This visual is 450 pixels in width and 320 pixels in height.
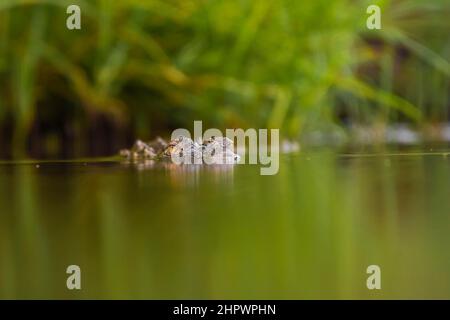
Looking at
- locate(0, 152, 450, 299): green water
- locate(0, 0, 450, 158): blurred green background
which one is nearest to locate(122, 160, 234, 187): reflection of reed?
locate(0, 152, 450, 299): green water

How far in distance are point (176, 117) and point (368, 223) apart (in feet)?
9.83

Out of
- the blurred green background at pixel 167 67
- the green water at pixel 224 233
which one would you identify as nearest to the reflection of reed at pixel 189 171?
the green water at pixel 224 233

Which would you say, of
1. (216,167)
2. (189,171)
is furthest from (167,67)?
(189,171)

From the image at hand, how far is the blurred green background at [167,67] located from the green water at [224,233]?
1460 mm

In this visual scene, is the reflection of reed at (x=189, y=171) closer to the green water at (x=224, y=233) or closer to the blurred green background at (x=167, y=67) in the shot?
the green water at (x=224, y=233)

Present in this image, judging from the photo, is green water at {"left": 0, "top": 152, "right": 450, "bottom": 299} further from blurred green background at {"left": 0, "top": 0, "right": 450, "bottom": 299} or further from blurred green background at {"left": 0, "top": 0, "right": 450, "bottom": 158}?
blurred green background at {"left": 0, "top": 0, "right": 450, "bottom": 158}

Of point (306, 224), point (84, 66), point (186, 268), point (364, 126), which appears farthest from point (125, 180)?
point (364, 126)

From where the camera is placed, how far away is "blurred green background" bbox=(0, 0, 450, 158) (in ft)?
13.0

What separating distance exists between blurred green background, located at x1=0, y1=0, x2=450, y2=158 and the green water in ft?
4.79

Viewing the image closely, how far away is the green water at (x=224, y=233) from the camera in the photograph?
3.76 feet

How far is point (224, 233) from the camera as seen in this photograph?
1.51 m

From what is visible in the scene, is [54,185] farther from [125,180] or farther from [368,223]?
[368,223]

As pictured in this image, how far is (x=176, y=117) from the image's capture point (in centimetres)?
453

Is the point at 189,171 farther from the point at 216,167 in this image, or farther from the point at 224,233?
the point at 224,233
